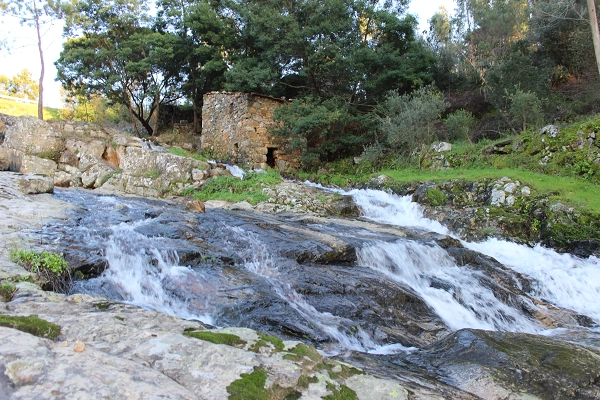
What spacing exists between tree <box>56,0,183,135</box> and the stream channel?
1359cm

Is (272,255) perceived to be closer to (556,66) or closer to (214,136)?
(214,136)

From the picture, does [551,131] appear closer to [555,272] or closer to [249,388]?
[555,272]

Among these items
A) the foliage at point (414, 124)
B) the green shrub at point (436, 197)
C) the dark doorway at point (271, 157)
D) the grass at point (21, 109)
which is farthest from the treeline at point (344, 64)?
the grass at point (21, 109)

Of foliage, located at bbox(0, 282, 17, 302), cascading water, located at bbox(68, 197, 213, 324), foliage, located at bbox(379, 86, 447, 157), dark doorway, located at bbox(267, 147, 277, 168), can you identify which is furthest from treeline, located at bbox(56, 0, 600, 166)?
foliage, located at bbox(0, 282, 17, 302)

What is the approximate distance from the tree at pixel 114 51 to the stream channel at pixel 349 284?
44.6ft

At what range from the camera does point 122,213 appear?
28.8 ft

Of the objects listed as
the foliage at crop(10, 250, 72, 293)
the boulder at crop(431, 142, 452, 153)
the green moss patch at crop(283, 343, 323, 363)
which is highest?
the boulder at crop(431, 142, 452, 153)

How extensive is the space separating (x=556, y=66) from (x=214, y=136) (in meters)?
17.2

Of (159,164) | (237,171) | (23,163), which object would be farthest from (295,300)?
(23,163)

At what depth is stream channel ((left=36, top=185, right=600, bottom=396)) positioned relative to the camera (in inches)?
176

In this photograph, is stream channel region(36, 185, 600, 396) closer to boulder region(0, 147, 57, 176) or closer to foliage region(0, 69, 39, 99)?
boulder region(0, 147, 57, 176)

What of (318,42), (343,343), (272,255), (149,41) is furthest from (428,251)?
(149,41)

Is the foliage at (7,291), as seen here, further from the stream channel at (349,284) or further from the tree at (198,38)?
the tree at (198,38)

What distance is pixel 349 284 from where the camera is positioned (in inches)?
237
